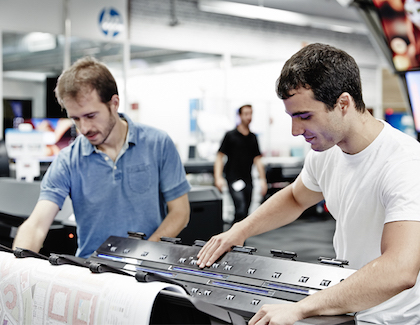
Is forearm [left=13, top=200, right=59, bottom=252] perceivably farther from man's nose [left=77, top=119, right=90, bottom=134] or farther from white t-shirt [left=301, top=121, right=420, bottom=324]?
white t-shirt [left=301, top=121, right=420, bottom=324]

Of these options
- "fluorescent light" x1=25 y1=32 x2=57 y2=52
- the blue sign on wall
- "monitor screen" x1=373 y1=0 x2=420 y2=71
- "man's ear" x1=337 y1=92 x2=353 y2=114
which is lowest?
"man's ear" x1=337 y1=92 x2=353 y2=114

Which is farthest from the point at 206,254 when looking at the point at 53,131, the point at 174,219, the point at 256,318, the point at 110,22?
the point at 110,22

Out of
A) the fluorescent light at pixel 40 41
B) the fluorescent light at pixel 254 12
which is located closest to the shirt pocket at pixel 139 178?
the fluorescent light at pixel 254 12

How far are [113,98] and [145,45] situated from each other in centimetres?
679

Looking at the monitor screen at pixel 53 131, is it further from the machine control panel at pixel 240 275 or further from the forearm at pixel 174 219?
the machine control panel at pixel 240 275

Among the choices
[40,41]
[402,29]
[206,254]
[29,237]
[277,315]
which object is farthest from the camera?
[40,41]

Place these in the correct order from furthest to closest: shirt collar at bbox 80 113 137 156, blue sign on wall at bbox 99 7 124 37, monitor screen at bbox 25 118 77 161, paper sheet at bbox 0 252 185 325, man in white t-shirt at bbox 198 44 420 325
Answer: blue sign on wall at bbox 99 7 124 37
monitor screen at bbox 25 118 77 161
shirt collar at bbox 80 113 137 156
man in white t-shirt at bbox 198 44 420 325
paper sheet at bbox 0 252 185 325

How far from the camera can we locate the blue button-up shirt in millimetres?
1938

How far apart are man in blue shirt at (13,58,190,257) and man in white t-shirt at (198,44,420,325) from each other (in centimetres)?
51

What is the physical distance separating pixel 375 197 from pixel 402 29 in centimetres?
249

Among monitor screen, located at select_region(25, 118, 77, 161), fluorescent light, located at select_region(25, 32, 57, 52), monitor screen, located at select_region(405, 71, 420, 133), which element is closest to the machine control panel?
monitor screen, located at select_region(405, 71, 420, 133)

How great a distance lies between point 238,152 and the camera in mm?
6000

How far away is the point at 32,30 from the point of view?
7.15 meters

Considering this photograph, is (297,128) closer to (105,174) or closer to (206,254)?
(206,254)
